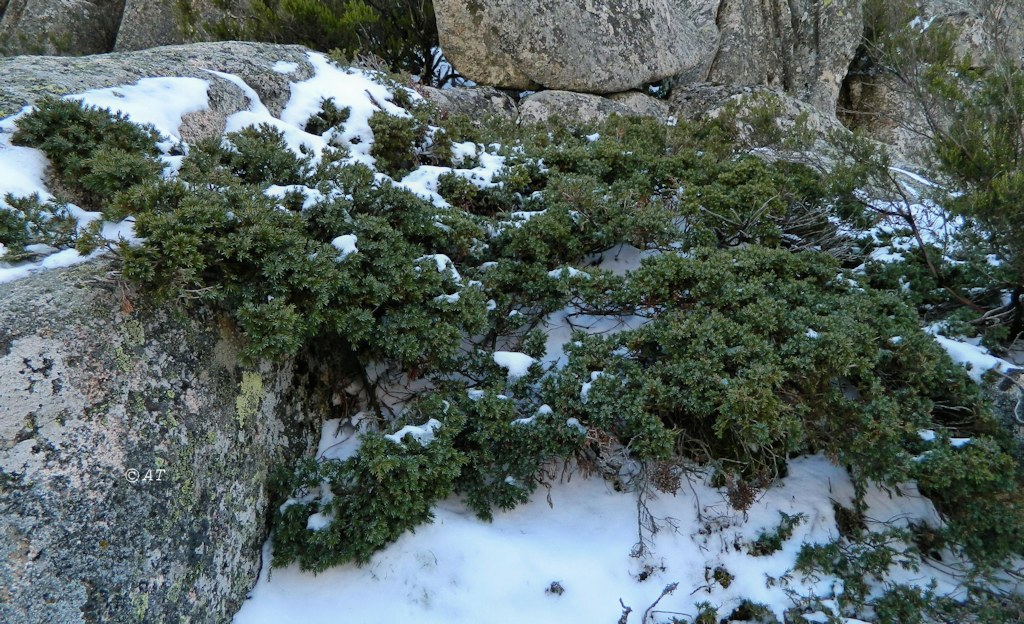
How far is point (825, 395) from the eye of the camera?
325cm

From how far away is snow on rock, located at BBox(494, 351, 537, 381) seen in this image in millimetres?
3658

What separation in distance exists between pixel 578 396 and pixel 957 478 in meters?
1.84

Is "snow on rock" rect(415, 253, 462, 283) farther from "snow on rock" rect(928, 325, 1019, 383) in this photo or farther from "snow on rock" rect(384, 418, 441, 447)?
"snow on rock" rect(928, 325, 1019, 383)

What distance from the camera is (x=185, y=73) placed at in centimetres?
416

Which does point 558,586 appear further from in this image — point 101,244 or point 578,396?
point 101,244

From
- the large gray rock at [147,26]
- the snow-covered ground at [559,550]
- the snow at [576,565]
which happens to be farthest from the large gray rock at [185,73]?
the large gray rock at [147,26]

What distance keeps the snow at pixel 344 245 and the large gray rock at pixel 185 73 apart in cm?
134

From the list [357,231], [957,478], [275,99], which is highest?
[275,99]

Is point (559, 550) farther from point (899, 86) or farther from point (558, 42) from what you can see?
point (899, 86)

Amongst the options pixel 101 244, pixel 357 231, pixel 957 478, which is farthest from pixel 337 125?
pixel 957 478

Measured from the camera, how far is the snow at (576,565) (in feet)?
9.78

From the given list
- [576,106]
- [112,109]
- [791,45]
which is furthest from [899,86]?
[112,109]

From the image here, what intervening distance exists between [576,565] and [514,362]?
1.16 metres

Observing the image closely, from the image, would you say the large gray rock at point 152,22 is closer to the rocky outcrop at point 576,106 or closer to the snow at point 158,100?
the rocky outcrop at point 576,106
